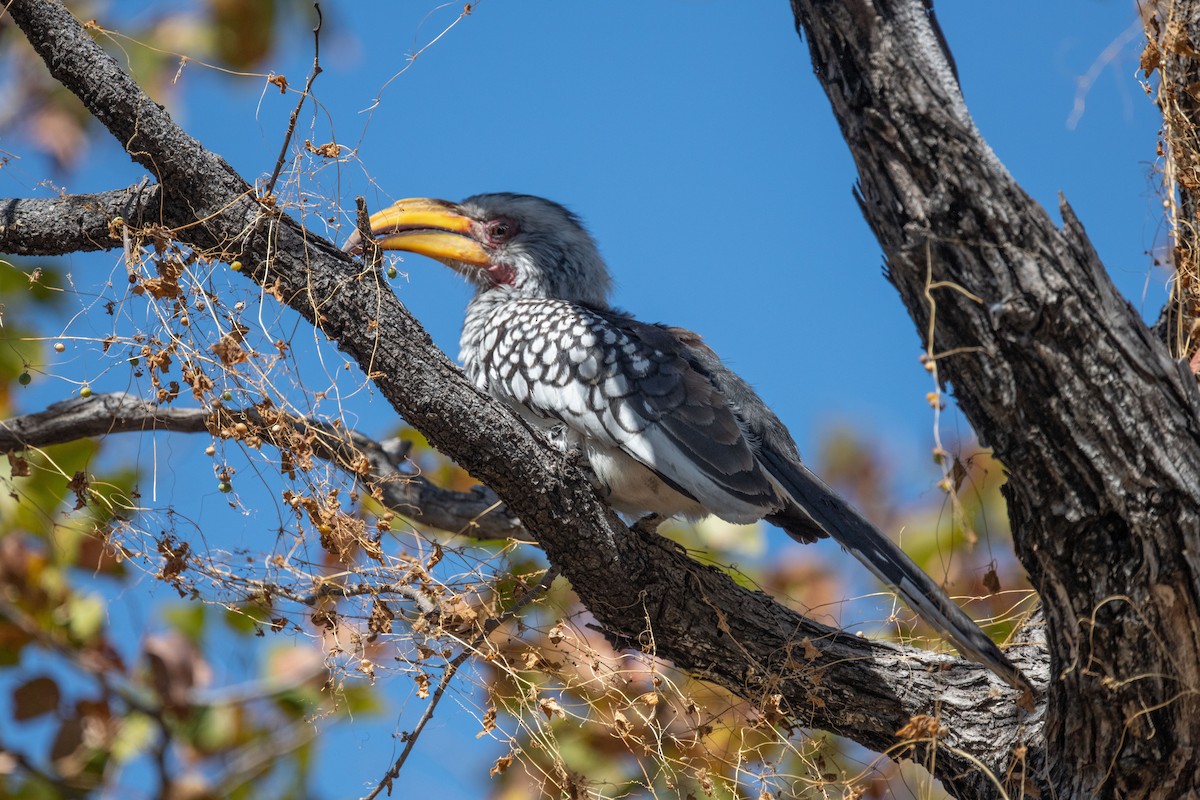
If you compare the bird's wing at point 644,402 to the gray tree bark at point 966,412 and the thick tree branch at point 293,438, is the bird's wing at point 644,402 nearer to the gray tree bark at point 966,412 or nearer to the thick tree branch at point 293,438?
the gray tree bark at point 966,412

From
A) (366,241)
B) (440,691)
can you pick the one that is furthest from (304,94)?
(440,691)

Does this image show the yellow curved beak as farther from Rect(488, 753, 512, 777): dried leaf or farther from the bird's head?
Rect(488, 753, 512, 777): dried leaf

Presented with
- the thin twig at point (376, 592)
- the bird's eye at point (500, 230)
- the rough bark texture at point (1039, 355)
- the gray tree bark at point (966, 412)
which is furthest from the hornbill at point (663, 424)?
the thin twig at point (376, 592)

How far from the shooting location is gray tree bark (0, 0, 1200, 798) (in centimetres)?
217

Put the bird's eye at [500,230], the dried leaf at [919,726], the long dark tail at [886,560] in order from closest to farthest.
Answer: the dried leaf at [919,726] < the long dark tail at [886,560] < the bird's eye at [500,230]

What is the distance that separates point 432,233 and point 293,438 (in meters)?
2.33

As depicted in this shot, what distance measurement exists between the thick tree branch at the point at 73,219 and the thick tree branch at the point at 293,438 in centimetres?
50

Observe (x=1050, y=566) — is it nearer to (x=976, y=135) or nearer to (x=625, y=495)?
(x=976, y=135)

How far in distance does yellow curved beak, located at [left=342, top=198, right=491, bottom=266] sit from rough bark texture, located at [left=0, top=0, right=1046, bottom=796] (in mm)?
1978

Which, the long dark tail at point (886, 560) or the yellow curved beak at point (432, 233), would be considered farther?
the yellow curved beak at point (432, 233)

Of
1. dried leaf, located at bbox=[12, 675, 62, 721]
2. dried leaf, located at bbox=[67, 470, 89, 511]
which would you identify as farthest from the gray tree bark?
dried leaf, located at bbox=[12, 675, 62, 721]

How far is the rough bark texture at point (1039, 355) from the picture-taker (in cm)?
216

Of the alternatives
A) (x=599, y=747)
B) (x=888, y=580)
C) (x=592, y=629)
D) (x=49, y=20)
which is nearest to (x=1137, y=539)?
(x=888, y=580)

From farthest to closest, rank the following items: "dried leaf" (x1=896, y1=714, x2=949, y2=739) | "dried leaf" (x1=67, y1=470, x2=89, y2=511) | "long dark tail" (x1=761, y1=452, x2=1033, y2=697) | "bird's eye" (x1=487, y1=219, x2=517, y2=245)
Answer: "bird's eye" (x1=487, y1=219, x2=517, y2=245)
"dried leaf" (x1=67, y1=470, x2=89, y2=511)
"long dark tail" (x1=761, y1=452, x2=1033, y2=697)
"dried leaf" (x1=896, y1=714, x2=949, y2=739)
